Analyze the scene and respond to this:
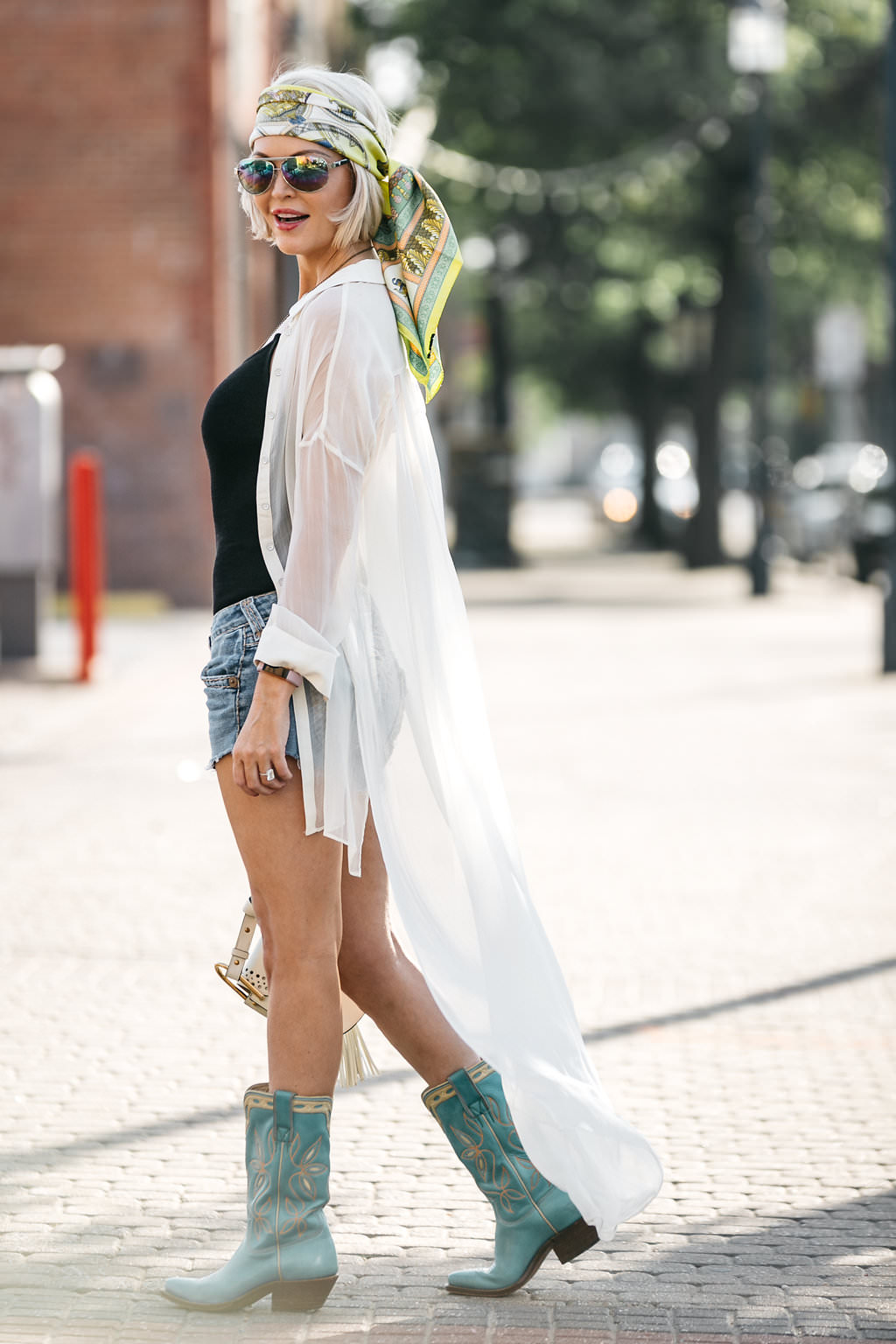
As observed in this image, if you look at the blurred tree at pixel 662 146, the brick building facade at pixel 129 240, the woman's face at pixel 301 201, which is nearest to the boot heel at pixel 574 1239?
the woman's face at pixel 301 201

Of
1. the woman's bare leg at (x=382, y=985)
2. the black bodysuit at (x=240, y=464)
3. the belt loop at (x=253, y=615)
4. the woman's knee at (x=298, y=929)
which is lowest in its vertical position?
the woman's bare leg at (x=382, y=985)

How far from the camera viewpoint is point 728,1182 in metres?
4.21

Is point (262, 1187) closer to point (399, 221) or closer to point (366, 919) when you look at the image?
point (366, 919)

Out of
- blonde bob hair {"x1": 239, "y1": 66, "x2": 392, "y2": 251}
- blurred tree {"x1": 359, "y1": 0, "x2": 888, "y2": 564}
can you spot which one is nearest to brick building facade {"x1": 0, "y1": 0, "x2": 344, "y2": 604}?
blurred tree {"x1": 359, "y1": 0, "x2": 888, "y2": 564}

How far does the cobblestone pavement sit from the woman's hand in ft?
→ 3.06

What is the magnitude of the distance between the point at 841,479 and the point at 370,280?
101ft

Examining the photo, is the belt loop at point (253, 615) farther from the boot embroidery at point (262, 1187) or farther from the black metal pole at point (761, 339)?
the black metal pole at point (761, 339)

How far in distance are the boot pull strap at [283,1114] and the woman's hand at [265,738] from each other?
534 millimetres

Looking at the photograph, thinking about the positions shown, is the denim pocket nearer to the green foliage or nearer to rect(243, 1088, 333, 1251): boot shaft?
rect(243, 1088, 333, 1251): boot shaft

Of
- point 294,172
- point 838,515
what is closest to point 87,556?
point 294,172

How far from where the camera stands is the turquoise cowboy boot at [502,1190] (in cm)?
350

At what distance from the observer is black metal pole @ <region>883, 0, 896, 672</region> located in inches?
539

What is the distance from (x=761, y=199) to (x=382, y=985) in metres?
21.3

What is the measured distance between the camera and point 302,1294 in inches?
135
